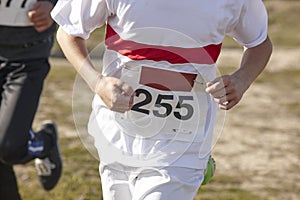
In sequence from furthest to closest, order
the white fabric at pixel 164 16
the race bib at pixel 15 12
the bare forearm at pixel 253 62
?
1. the race bib at pixel 15 12
2. the bare forearm at pixel 253 62
3. the white fabric at pixel 164 16

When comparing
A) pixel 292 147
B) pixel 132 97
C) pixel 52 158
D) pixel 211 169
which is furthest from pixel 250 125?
pixel 132 97

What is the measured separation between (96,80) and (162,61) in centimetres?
23

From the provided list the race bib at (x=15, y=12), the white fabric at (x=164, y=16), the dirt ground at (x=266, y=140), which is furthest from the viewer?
the dirt ground at (x=266, y=140)

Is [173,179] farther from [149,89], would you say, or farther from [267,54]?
[267,54]

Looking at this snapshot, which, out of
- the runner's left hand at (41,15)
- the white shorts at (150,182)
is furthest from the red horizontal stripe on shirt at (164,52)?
the runner's left hand at (41,15)

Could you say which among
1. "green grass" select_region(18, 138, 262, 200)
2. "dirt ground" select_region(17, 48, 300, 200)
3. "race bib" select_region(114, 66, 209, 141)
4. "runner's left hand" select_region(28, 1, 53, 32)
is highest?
"race bib" select_region(114, 66, 209, 141)

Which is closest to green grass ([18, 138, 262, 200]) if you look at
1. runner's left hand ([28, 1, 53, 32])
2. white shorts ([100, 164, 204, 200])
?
runner's left hand ([28, 1, 53, 32])

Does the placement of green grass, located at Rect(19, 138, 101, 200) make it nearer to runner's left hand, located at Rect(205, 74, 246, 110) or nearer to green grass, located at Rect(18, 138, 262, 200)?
green grass, located at Rect(18, 138, 262, 200)

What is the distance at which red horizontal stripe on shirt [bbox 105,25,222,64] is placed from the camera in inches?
107

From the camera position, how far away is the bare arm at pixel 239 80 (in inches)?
103

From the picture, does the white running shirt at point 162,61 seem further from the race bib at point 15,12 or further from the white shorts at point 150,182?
the race bib at point 15,12

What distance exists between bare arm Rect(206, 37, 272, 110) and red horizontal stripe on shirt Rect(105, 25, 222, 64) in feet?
0.36

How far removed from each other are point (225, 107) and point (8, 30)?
5.84 ft

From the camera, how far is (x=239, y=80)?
2.75 meters
